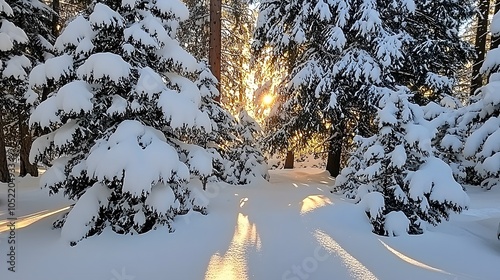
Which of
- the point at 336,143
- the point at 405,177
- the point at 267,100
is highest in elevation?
the point at 267,100

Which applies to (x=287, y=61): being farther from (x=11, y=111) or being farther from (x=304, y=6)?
(x=11, y=111)

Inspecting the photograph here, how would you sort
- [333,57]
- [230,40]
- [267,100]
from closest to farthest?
[333,57], [267,100], [230,40]

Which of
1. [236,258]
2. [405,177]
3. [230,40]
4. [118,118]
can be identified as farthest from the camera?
[230,40]

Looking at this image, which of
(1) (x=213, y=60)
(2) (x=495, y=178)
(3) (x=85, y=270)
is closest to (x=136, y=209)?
(3) (x=85, y=270)

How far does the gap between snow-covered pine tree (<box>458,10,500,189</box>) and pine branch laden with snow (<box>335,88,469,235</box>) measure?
3006 millimetres

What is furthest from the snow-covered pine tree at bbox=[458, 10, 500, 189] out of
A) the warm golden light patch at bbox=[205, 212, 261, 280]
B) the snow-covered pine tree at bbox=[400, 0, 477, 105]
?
the warm golden light patch at bbox=[205, 212, 261, 280]

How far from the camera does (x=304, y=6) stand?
Answer: 1013cm

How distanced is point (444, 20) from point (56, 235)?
11.0 m

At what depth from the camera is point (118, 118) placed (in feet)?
16.6

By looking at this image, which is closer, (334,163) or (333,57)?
(333,57)


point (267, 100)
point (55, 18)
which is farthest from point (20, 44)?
point (267, 100)

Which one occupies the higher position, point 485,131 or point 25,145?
point 485,131

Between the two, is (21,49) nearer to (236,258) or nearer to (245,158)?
(245,158)

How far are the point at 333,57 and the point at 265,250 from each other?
7.30 metres
